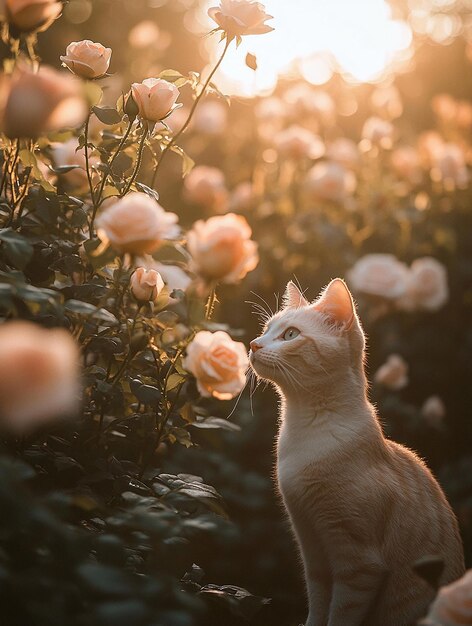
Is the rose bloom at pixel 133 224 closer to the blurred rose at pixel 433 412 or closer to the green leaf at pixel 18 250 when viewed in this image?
the green leaf at pixel 18 250

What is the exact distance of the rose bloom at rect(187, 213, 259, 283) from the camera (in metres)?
1.36

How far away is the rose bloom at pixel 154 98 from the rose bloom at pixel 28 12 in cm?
26

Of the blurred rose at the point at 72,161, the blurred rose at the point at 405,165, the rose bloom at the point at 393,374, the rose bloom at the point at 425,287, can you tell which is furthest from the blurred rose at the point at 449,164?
the blurred rose at the point at 72,161

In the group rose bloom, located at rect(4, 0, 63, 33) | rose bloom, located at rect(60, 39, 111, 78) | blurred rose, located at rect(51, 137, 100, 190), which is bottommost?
blurred rose, located at rect(51, 137, 100, 190)

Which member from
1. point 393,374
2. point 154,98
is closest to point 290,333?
point 154,98

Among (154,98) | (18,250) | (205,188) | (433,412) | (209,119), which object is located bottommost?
(433,412)

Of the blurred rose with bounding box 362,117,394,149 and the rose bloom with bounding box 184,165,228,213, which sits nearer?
the rose bloom with bounding box 184,165,228,213

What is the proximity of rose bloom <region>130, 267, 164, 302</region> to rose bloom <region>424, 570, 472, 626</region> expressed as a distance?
815 millimetres

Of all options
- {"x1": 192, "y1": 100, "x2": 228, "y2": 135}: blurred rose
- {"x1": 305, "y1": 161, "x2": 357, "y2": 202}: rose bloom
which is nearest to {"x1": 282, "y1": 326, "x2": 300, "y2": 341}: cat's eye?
{"x1": 305, "y1": 161, "x2": 357, "y2": 202}: rose bloom

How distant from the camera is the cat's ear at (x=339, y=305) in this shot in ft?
6.78

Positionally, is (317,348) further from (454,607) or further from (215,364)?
(454,607)

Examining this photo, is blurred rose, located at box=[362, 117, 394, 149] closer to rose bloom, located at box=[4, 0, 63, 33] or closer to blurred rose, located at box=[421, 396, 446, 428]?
blurred rose, located at box=[421, 396, 446, 428]

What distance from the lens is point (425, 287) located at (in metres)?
3.55

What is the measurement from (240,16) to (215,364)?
832mm
